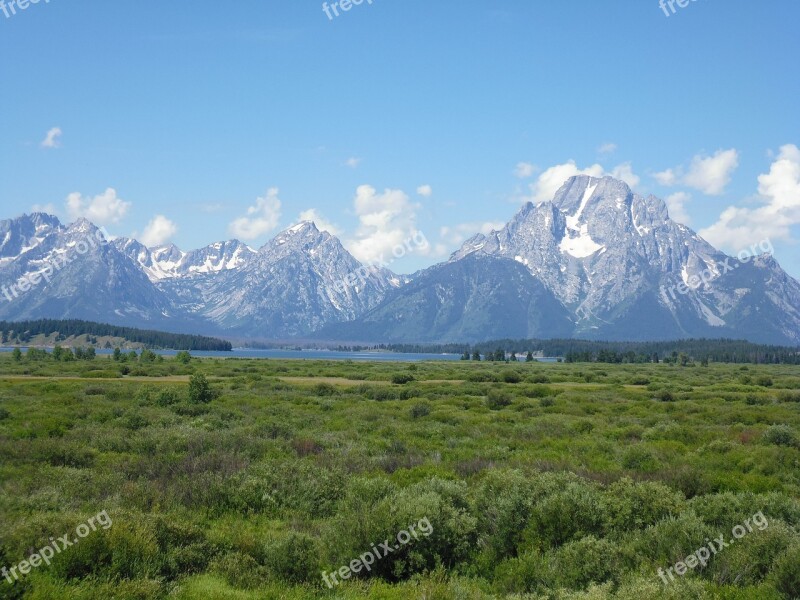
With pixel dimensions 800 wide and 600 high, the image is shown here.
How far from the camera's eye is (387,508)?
1152 cm

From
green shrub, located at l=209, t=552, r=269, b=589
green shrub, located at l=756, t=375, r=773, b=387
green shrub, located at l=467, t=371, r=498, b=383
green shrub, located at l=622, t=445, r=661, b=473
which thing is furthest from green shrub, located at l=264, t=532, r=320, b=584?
green shrub, located at l=756, t=375, r=773, b=387

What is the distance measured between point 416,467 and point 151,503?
304 inches

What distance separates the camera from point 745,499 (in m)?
12.3

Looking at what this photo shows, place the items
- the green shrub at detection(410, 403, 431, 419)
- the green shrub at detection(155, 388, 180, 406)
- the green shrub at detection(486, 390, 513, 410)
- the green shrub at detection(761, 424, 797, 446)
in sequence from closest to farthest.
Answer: the green shrub at detection(761, 424, 797, 446) < the green shrub at detection(410, 403, 431, 419) < the green shrub at detection(155, 388, 180, 406) < the green shrub at detection(486, 390, 513, 410)

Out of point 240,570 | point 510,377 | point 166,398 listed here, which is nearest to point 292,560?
point 240,570

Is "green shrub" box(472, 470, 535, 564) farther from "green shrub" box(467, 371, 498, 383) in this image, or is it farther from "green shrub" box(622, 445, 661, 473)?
"green shrub" box(467, 371, 498, 383)

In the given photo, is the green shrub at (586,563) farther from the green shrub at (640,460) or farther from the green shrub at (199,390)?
the green shrub at (199,390)

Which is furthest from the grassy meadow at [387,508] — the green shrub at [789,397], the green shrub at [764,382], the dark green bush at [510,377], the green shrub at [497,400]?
the green shrub at [764,382]

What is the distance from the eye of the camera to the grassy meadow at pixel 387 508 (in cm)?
923

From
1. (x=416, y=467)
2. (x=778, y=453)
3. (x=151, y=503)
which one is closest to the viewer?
(x=151, y=503)

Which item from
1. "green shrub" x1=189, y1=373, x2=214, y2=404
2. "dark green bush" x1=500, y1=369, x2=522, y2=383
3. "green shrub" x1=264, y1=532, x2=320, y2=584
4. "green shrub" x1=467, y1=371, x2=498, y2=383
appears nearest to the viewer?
"green shrub" x1=264, y1=532, x2=320, y2=584

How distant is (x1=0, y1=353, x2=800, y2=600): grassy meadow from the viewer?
923 centimetres

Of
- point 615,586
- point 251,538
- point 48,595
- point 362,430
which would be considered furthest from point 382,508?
point 362,430

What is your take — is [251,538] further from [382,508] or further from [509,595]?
[509,595]
